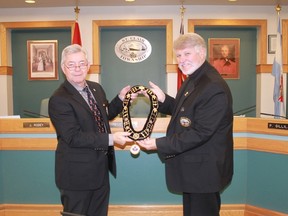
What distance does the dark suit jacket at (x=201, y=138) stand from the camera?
1.64 meters

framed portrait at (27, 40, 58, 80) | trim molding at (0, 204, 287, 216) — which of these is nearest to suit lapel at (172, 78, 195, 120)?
trim molding at (0, 204, 287, 216)

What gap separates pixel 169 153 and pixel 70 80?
0.72 m

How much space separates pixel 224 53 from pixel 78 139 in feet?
14.4

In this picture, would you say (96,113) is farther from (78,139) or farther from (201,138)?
(201,138)

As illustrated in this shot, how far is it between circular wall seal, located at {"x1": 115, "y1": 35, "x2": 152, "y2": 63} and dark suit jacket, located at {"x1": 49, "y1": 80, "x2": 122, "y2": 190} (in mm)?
3837

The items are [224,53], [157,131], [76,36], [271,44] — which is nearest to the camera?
[157,131]

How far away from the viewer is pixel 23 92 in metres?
5.82

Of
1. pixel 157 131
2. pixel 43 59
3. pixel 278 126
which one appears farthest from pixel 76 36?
pixel 278 126

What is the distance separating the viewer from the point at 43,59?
5582mm

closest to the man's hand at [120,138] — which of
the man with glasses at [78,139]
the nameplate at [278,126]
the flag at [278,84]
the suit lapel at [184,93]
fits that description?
the man with glasses at [78,139]

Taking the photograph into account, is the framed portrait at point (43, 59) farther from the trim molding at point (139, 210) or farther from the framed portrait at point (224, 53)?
the trim molding at point (139, 210)

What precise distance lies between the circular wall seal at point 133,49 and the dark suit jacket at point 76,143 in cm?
384

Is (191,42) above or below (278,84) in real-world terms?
above

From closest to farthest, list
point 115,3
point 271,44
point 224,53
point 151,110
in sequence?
point 151,110, point 115,3, point 271,44, point 224,53
